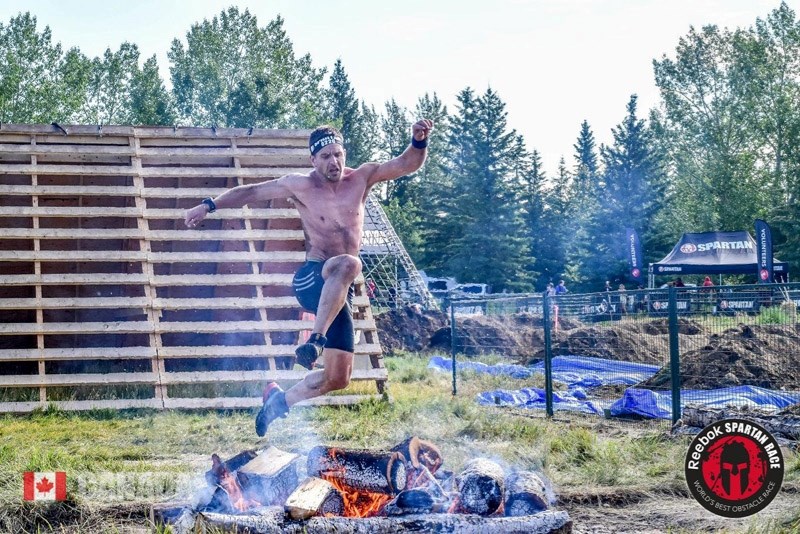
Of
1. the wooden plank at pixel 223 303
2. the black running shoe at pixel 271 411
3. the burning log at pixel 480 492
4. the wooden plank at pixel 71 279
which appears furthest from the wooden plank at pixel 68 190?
the burning log at pixel 480 492

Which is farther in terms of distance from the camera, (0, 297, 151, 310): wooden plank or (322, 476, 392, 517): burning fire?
(0, 297, 151, 310): wooden plank

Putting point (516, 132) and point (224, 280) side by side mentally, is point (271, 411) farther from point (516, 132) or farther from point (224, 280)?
point (516, 132)

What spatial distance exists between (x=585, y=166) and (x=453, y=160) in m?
21.9

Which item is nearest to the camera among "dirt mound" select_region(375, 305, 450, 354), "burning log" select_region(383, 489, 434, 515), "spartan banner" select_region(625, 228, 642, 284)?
"burning log" select_region(383, 489, 434, 515)

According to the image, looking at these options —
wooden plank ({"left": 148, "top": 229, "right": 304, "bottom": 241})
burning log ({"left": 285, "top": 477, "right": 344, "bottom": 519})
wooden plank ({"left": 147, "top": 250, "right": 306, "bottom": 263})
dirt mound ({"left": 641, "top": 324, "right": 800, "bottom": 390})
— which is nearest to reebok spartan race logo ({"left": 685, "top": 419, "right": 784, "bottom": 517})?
burning log ({"left": 285, "top": 477, "right": 344, "bottom": 519})

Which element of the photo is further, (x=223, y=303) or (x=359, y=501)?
(x=223, y=303)

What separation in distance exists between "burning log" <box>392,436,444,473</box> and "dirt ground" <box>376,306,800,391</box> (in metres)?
5.38

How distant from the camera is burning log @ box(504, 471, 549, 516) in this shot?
516 centimetres

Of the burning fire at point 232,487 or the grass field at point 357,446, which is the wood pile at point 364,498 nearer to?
the burning fire at point 232,487

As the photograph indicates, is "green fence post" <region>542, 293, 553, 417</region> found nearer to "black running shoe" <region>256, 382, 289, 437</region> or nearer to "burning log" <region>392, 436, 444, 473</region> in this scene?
"burning log" <region>392, 436, 444, 473</region>

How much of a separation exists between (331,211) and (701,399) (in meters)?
6.95

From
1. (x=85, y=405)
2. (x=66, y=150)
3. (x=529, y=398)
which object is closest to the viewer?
(x=85, y=405)

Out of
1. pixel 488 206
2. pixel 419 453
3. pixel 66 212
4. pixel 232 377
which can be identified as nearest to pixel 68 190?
pixel 66 212

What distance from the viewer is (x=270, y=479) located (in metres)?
5.30
